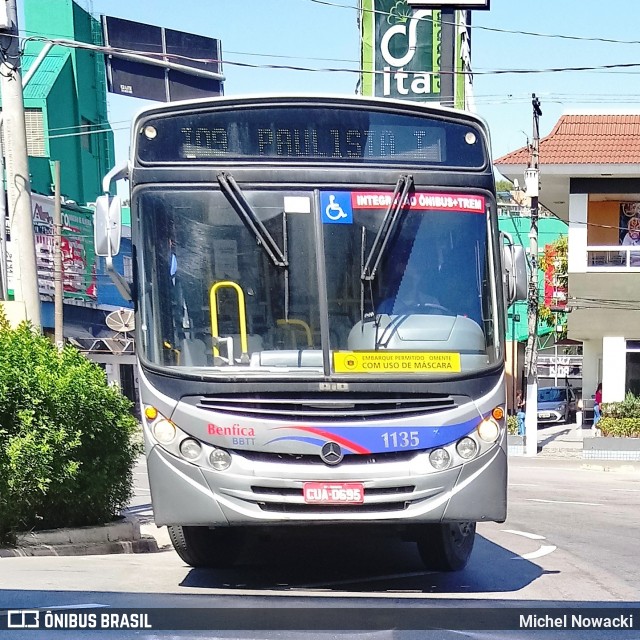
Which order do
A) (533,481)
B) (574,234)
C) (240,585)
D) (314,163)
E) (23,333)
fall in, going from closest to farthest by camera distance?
(314,163) < (240,585) < (23,333) < (533,481) < (574,234)

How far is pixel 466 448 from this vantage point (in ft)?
23.9

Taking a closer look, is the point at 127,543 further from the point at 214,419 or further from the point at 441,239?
the point at 441,239

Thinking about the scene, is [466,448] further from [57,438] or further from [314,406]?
[57,438]

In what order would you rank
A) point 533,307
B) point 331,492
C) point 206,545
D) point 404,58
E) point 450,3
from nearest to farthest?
point 331,492 < point 206,545 < point 450,3 < point 533,307 < point 404,58

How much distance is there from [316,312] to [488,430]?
1.43 meters

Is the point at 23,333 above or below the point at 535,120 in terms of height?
below

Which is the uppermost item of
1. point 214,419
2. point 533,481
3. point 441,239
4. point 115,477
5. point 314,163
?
point 314,163

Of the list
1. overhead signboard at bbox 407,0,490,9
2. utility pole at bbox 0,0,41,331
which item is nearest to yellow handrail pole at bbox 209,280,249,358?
utility pole at bbox 0,0,41,331

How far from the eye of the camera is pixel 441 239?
758 cm

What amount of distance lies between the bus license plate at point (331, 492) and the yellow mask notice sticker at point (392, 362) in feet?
2.49

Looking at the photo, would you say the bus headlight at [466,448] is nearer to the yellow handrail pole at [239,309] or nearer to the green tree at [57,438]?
the yellow handrail pole at [239,309]

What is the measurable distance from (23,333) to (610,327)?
23.7 metres

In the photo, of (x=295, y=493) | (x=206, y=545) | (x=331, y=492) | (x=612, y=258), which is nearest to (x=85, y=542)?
(x=206, y=545)

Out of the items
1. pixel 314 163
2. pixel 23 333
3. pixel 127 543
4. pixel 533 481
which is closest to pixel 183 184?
pixel 314 163
